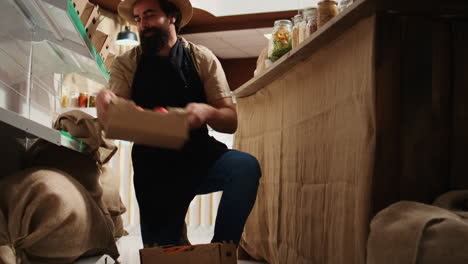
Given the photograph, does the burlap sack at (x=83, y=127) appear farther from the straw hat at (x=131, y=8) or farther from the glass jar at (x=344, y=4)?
the glass jar at (x=344, y=4)

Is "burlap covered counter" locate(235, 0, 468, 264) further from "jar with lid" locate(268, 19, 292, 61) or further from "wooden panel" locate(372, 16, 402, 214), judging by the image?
"jar with lid" locate(268, 19, 292, 61)

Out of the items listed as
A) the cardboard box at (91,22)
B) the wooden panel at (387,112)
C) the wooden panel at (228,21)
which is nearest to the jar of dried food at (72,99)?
the wooden panel at (228,21)

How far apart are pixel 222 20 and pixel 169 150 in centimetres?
499

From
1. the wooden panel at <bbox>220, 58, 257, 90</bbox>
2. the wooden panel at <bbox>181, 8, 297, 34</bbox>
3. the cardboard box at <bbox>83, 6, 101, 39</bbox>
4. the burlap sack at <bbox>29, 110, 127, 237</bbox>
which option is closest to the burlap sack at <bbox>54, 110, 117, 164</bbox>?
the burlap sack at <bbox>29, 110, 127, 237</bbox>

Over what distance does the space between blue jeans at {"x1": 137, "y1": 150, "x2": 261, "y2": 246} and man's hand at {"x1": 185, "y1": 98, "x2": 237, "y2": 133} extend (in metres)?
0.12

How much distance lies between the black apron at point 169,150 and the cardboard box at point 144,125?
46 centimetres

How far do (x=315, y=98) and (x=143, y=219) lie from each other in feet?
2.82

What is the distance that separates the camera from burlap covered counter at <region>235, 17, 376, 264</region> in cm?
134

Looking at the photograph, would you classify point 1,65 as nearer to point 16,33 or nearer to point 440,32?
point 16,33

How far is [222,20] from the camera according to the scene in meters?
6.70

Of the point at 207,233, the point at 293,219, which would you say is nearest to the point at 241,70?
the point at 207,233

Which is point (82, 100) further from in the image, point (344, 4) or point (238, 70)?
point (238, 70)

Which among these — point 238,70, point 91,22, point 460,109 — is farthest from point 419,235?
point 238,70

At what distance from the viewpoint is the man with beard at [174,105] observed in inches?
75.8
